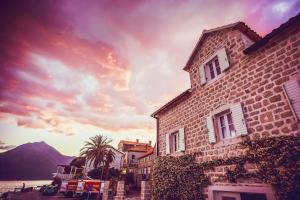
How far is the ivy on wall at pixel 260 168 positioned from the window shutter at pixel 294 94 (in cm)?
79

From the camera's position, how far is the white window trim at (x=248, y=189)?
466cm

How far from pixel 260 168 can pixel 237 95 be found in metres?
2.69

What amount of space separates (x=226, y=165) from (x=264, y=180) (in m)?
1.39

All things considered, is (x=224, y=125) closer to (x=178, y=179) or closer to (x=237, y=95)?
(x=237, y=95)

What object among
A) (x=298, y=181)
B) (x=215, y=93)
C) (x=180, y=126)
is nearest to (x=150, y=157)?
(x=180, y=126)

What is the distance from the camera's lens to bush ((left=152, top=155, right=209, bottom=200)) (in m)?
7.08

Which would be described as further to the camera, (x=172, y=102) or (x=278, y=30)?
(x=172, y=102)

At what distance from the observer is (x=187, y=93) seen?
934cm

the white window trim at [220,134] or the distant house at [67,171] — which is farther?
the distant house at [67,171]

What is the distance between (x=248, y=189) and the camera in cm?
519

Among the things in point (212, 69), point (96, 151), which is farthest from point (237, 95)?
point (96, 151)

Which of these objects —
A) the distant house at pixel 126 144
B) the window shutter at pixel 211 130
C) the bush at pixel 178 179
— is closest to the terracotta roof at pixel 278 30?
the window shutter at pixel 211 130

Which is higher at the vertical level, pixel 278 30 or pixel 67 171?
pixel 278 30

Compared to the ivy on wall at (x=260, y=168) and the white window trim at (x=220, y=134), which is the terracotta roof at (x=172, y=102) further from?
the ivy on wall at (x=260, y=168)
